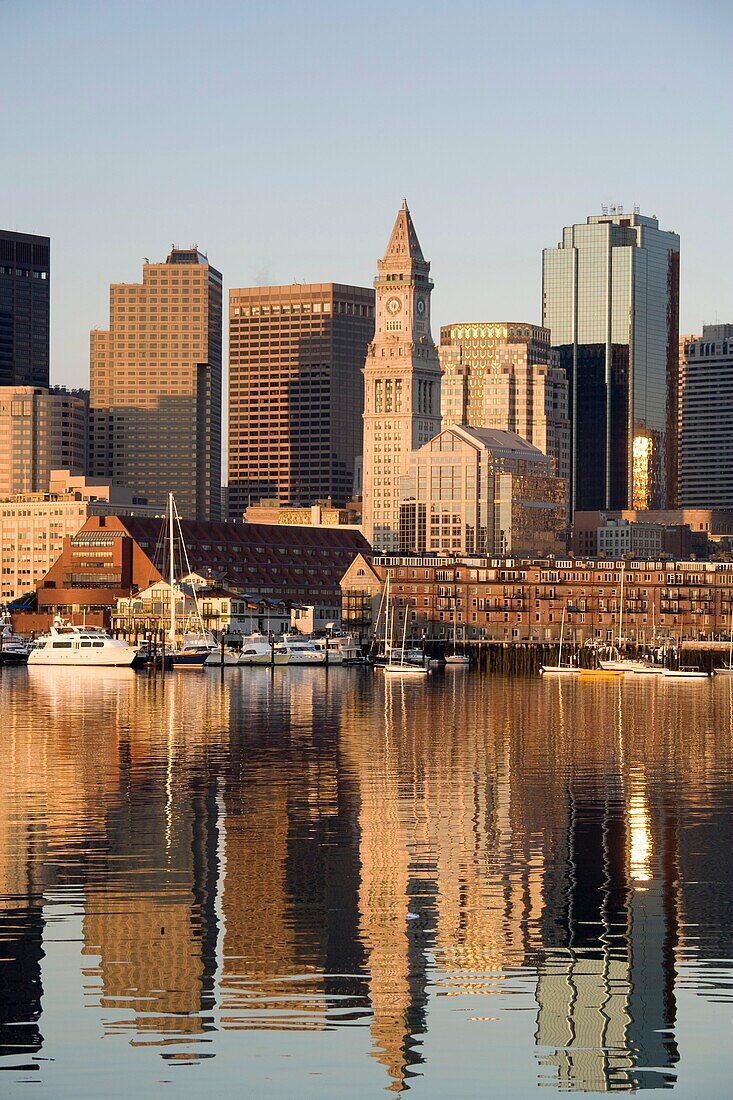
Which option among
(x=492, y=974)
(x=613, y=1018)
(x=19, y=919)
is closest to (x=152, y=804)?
Result: (x=19, y=919)

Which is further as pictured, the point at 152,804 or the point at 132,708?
the point at 132,708

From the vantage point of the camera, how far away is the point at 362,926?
47.9 meters

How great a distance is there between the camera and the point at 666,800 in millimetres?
76250

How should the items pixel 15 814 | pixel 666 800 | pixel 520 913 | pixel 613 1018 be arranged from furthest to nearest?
pixel 666 800, pixel 15 814, pixel 520 913, pixel 613 1018

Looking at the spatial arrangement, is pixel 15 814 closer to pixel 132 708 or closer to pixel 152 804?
pixel 152 804

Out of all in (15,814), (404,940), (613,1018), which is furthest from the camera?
(15,814)

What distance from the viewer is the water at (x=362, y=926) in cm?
3694

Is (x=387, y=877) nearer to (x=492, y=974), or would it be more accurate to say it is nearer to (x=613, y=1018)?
(x=492, y=974)

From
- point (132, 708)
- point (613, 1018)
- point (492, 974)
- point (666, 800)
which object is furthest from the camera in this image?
point (132, 708)

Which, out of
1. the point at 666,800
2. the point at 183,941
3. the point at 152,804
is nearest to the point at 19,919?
the point at 183,941

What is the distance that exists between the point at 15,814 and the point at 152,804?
5.69 m

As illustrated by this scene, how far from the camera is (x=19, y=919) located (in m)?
48.3

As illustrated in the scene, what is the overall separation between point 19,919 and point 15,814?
66.2 ft

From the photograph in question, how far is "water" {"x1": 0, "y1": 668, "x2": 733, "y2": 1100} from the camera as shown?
36.9 metres
